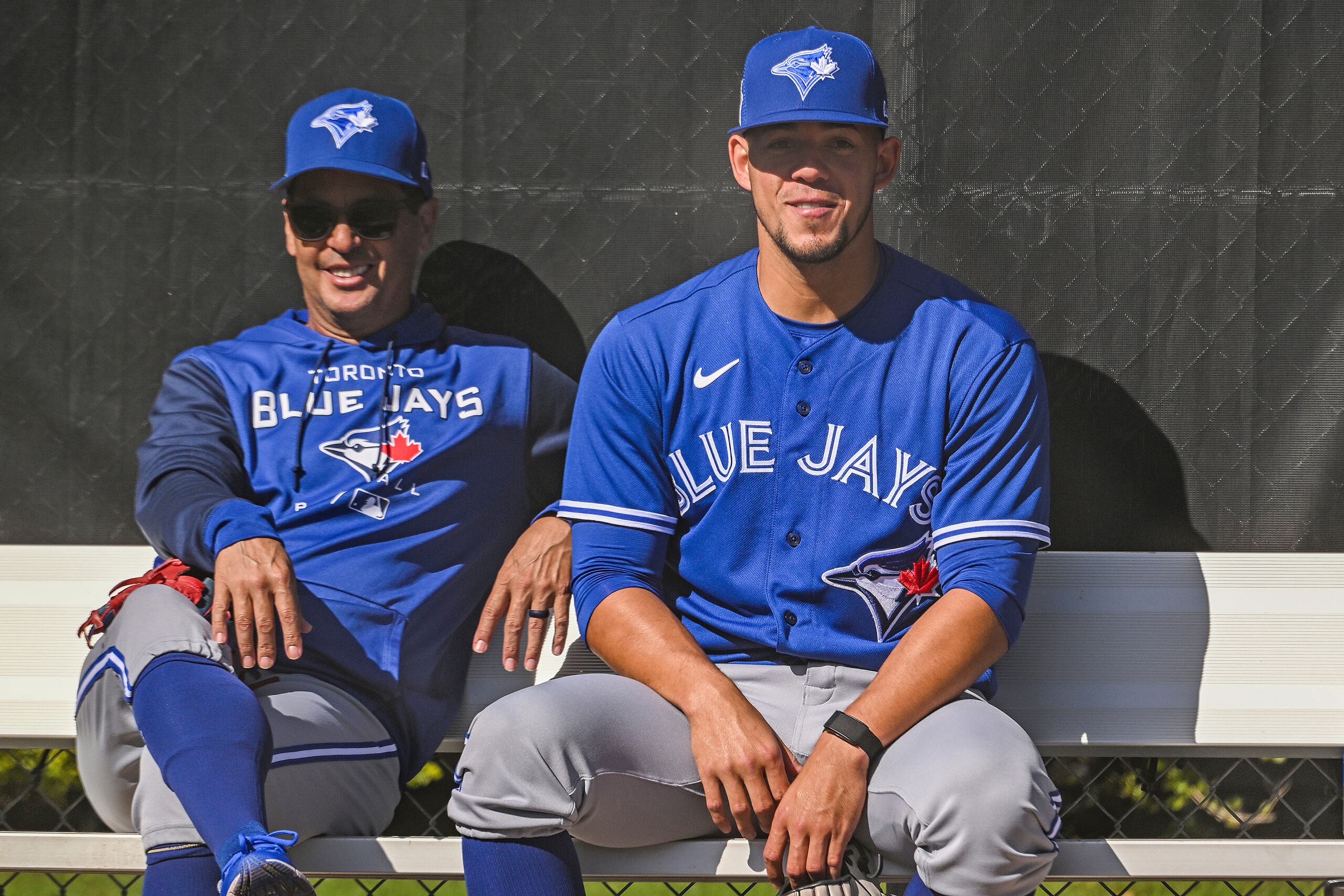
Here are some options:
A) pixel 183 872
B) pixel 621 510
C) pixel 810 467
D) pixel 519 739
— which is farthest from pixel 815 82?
pixel 183 872

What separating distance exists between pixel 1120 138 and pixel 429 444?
1603 mm

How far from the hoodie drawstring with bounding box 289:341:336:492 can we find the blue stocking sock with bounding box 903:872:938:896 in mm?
1295

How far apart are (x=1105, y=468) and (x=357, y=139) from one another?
1.70 m

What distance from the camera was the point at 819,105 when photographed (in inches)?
74.4

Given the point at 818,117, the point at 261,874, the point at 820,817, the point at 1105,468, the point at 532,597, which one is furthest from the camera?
the point at 1105,468

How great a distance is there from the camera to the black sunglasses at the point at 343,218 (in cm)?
227

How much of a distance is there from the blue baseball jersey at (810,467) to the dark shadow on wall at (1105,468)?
64 cm

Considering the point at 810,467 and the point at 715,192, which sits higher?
the point at 715,192

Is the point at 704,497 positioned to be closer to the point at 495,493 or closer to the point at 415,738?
the point at 495,493

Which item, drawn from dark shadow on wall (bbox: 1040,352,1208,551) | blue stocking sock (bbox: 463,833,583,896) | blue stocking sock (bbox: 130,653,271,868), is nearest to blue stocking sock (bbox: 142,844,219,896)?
blue stocking sock (bbox: 130,653,271,868)

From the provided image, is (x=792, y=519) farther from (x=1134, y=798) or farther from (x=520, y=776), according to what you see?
(x=1134, y=798)

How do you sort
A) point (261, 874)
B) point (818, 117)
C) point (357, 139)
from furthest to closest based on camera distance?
point (357, 139) → point (818, 117) → point (261, 874)

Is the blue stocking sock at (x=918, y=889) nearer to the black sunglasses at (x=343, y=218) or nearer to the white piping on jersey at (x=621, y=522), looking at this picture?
the white piping on jersey at (x=621, y=522)

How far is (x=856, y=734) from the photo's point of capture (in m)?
1.68
